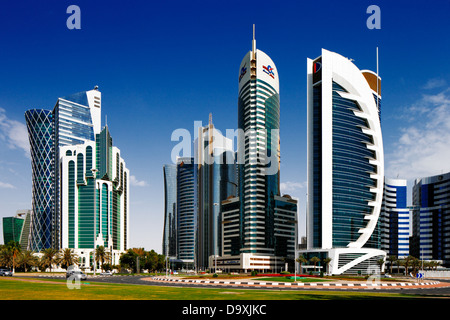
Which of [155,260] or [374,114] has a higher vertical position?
[374,114]

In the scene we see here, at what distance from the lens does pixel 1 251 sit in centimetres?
14262

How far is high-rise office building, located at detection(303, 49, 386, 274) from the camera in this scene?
535 feet

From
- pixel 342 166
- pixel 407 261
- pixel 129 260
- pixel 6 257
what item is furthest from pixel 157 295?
pixel 129 260

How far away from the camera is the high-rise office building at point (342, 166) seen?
163 metres

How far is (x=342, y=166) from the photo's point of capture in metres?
168

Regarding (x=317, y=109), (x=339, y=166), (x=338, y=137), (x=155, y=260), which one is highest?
(x=317, y=109)

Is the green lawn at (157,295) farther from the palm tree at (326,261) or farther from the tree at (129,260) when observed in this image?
the tree at (129,260)

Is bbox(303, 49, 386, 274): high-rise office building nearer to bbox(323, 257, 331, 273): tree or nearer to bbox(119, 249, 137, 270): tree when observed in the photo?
bbox(323, 257, 331, 273): tree

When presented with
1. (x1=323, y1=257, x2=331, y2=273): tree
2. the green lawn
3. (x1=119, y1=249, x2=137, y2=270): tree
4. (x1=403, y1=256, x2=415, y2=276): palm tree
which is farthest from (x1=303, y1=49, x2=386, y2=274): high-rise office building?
the green lawn
